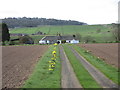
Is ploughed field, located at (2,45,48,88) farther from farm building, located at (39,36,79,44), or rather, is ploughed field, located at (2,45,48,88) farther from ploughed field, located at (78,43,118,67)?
farm building, located at (39,36,79,44)

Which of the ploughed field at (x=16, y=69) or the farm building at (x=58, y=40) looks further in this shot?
the farm building at (x=58, y=40)

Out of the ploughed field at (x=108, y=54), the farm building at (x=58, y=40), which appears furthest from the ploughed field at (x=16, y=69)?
the farm building at (x=58, y=40)

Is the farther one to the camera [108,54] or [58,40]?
[58,40]

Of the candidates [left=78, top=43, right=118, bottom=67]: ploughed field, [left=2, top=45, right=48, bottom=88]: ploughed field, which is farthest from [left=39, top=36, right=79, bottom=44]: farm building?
[left=2, top=45, right=48, bottom=88]: ploughed field

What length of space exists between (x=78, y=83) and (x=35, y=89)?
3025 millimetres

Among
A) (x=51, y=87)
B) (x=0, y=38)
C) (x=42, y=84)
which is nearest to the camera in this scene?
(x=51, y=87)

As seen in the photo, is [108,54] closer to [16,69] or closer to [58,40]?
[16,69]

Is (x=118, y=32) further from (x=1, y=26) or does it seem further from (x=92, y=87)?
(x=92, y=87)

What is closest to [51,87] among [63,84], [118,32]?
[63,84]

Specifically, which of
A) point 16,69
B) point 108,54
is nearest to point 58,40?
point 108,54

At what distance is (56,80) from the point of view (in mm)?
15555

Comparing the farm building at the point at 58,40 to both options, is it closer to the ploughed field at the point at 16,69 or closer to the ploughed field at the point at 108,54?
the ploughed field at the point at 108,54

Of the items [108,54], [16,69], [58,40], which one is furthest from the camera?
[58,40]

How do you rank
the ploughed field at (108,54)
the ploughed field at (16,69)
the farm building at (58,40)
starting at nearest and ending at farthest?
the ploughed field at (16,69)
the ploughed field at (108,54)
the farm building at (58,40)
